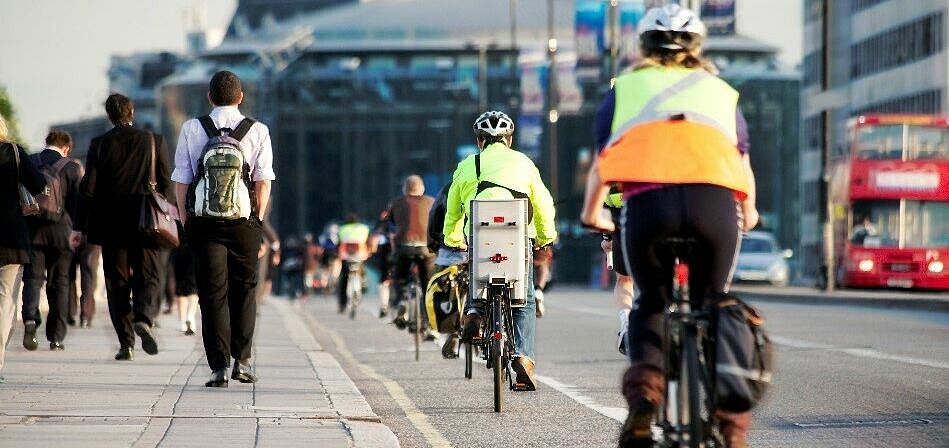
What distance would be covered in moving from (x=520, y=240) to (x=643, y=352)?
Answer: 5636mm

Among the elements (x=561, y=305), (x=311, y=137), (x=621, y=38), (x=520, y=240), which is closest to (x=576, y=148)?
(x=311, y=137)

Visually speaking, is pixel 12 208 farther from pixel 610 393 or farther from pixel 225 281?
pixel 610 393

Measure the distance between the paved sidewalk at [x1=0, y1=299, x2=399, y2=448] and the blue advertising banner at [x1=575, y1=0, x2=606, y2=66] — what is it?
1983 inches

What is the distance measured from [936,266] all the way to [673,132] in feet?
124

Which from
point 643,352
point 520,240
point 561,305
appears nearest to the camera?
point 643,352

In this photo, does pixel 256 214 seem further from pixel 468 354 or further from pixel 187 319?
pixel 187 319

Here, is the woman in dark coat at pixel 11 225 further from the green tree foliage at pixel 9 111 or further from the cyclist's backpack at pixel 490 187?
the green tree foliage at pixel 9 111

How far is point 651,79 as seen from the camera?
22.3 ft

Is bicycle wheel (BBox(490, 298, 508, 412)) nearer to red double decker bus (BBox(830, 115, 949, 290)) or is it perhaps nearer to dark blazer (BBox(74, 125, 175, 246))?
dark blazer (BBox(74, 125, 175, 246))

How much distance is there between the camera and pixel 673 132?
6.70 m

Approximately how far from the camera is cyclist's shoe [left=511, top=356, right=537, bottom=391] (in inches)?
479

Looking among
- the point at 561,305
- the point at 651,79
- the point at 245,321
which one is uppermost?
the point at 651,79

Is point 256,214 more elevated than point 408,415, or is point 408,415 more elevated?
point 256,214

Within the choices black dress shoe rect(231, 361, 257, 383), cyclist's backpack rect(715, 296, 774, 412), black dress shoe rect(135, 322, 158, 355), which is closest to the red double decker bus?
black dress shoe rect(135, 322, 158, 355)
